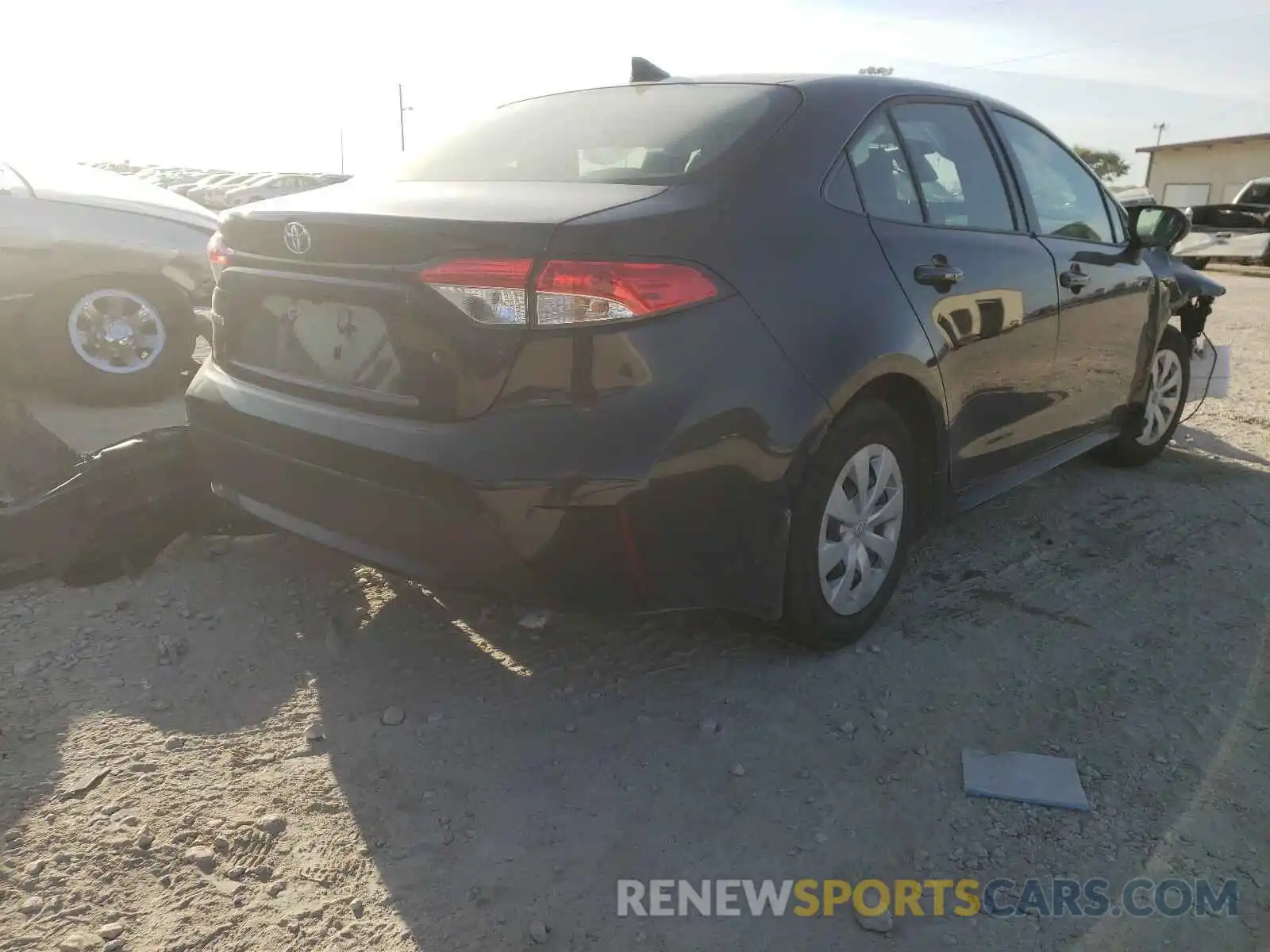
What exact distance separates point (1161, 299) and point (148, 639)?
455 cm

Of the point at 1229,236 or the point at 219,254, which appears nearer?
the point at 219,254

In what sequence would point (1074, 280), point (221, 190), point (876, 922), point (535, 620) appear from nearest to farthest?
1. point (876, 922)
2. point (535, 620)
3. point (1074, 280)
4. point (221, 190)

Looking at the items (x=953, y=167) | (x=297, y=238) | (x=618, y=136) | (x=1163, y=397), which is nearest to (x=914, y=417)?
(x=953, y=167)

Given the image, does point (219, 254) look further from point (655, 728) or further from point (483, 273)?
point (655, 728)

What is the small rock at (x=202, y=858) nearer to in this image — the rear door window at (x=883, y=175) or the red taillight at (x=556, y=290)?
the red taillight at (x=556, y=290)

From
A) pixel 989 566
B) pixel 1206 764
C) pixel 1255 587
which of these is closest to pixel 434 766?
pixel 1206 764

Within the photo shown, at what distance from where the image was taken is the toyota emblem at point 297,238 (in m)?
2.59

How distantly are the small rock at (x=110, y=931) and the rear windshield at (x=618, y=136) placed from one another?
2.00m

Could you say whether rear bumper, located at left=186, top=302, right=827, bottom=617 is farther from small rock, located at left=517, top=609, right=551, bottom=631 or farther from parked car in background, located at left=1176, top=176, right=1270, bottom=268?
parked car in background, located at left=1176, top=176, right=1270, bottom=268

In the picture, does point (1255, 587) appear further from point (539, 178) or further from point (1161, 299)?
point (539, 178)

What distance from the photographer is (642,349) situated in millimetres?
2266

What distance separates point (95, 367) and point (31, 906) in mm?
4026

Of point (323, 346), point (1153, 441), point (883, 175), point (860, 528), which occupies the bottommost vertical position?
point (1153, 441)

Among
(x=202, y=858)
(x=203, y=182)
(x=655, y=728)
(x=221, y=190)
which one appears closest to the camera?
(x=202, y=858)
